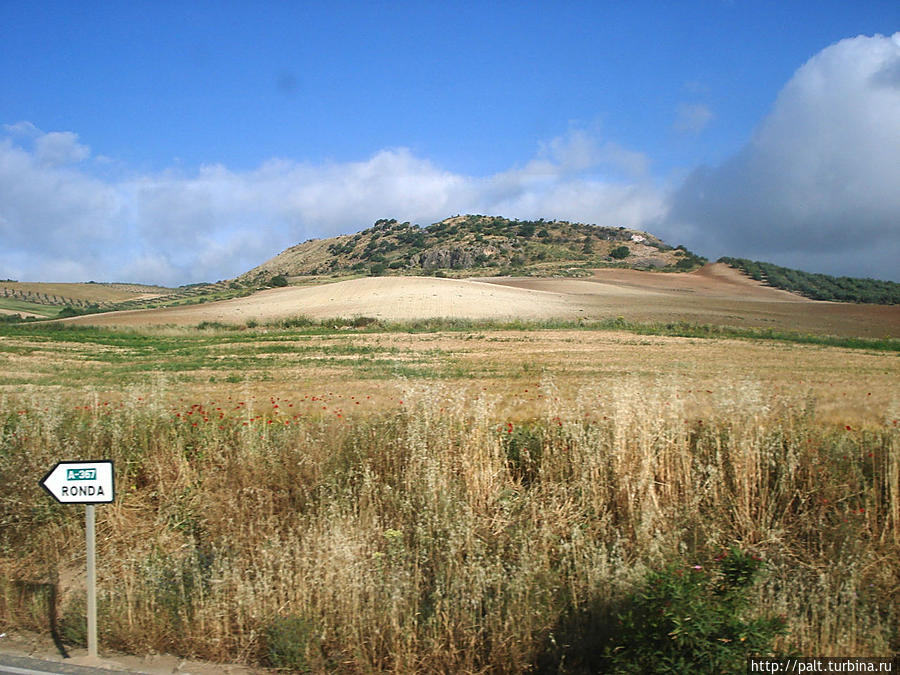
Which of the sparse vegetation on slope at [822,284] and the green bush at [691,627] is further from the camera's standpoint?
the sparse vegetation on slope at [822,284]

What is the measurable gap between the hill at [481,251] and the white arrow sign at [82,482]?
9151 centimetres

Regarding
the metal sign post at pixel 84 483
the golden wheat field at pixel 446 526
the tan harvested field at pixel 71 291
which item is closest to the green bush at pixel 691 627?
the golden wheat field at pixel 446 526

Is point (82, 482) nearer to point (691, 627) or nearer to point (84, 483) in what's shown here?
point (84, 483)

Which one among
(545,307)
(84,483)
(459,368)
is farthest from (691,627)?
(545,307)

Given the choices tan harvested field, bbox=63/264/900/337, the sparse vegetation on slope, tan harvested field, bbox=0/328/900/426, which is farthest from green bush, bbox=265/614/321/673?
the sparse vegetation on slope

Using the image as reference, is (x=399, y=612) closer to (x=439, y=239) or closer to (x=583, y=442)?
(x=583, y=442)

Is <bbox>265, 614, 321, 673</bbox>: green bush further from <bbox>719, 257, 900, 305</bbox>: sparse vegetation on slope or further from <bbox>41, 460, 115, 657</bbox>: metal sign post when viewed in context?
<bbox>719, 257, 900, 305</bbox>: sparse vegetation on slope

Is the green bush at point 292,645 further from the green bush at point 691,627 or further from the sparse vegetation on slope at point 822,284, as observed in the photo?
the sparse vegetation on slope at point 822,284

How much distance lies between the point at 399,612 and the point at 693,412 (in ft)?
19.2

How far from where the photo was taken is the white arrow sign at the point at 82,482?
5.76m

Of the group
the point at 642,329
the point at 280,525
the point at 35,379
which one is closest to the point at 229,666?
the point at 280,525

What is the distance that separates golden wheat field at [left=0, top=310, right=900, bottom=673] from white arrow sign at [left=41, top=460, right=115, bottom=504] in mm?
1045

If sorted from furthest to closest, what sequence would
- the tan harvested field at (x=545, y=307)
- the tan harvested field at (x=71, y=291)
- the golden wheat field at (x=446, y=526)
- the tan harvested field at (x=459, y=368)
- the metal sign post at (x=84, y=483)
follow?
the tan harvested field at (x=71, y=291) < the tan harvested field at (x=545, y=307) < the tan harvested field at (x=459, y=368) < the metal sign post at (x=84, y=483) < the golden wheat field at (x=446, y=526)

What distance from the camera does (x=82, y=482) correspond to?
580 cm
